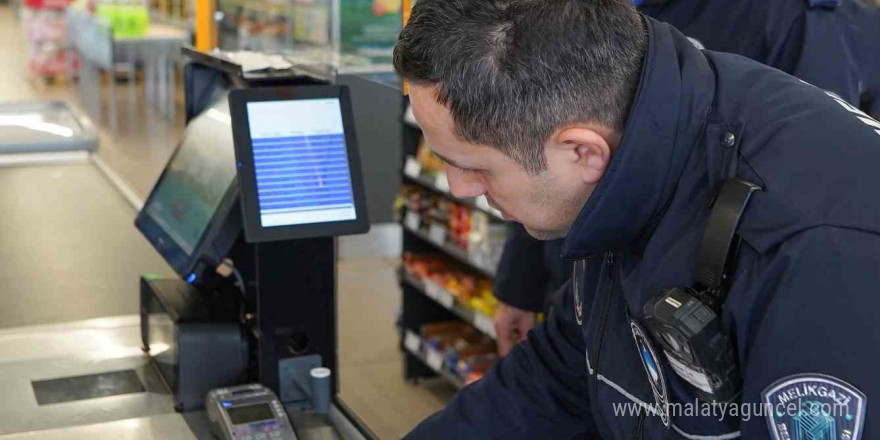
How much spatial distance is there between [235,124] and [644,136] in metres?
0.72

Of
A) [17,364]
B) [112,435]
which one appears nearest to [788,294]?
[112,435]

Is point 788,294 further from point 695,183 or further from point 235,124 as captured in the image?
point 235,124

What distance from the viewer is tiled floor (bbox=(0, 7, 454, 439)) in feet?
7.25

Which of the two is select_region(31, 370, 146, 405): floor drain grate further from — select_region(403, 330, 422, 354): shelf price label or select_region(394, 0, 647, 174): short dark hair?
select_region(403, 330, 422, 354): shelf price label

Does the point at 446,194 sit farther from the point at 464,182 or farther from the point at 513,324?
the point at 464,182

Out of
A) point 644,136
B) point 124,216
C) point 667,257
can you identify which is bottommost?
point 124,216

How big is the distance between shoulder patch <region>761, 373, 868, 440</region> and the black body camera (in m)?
0.07

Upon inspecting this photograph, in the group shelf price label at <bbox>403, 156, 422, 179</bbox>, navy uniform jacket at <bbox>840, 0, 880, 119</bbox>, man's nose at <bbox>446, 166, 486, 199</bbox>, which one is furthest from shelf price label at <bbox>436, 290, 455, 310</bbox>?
man's nose at <bbox>446, 166, 486, 199</bbox>

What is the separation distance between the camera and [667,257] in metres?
1.18

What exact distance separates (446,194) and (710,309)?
3.85m

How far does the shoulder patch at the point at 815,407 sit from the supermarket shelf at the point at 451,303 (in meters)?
3.22

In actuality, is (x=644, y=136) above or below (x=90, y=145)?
above

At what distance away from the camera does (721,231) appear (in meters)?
1.09

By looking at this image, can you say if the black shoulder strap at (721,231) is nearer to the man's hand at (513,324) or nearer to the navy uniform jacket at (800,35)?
the navy uniform jacket at (800,35)
